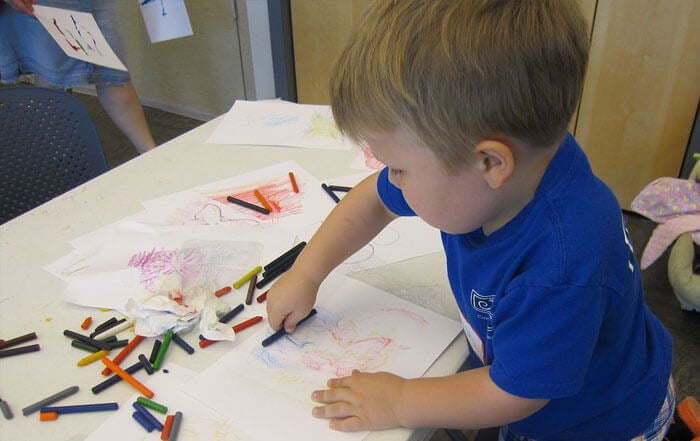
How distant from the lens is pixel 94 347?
2.14ft

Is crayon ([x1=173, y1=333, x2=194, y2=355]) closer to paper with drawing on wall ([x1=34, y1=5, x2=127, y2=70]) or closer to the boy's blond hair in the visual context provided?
the boy's blond hair

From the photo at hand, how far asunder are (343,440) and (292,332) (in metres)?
0.16

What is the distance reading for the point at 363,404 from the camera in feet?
1.81

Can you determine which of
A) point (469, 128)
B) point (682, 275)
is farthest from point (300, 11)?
point (469, 128)

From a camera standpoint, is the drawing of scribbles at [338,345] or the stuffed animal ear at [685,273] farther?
the stuffed animal ear at [685,273]

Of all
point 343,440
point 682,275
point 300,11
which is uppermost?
point 300,11

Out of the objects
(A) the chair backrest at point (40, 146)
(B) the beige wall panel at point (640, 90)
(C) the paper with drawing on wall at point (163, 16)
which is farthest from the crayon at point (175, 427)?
(B) the beige wall panel at point (640, 90)

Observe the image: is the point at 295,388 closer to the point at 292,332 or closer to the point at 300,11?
the point at 292,332

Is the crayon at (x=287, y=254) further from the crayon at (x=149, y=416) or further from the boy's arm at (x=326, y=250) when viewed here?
the crayon at (x=149, y=416)

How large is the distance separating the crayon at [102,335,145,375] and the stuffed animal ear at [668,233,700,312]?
1352 millimetres

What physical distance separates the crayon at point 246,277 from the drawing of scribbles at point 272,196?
13 centimetres

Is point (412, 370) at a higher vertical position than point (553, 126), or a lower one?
lower

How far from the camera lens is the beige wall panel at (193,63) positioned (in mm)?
2721

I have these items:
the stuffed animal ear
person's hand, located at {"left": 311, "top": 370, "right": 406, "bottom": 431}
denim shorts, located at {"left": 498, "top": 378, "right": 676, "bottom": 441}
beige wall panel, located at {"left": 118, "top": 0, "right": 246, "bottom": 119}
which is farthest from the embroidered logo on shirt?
beige wall panel, located at {"left": 118, "top": 0, "right": 246, "bottom": 119}
